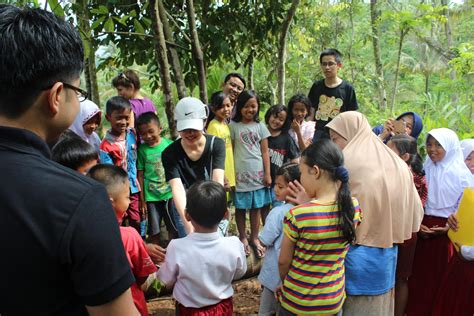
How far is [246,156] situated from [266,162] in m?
0.24

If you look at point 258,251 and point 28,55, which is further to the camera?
point 258,251

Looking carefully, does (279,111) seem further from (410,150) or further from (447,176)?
(447,176)

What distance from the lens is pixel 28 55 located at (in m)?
0.92

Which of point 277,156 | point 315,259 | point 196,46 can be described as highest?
point 196,46

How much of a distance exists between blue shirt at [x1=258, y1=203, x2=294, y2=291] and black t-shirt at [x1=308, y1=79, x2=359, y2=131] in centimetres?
241

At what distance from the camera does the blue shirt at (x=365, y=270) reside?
245cm

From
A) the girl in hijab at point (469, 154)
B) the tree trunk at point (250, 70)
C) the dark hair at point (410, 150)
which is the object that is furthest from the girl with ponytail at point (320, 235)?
the tree trunk at point (250, 70)

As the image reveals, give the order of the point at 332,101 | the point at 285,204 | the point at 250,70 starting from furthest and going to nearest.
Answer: the point at 250,70 < the point at 332,101 < the point at 285,204

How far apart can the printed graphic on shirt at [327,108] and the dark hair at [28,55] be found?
4223 mm

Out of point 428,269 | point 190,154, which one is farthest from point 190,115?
point 428,269

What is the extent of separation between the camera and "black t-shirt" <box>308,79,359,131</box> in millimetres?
4895

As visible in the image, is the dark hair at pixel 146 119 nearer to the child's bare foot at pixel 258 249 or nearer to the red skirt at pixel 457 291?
the child's bare foot at pixel 258 249

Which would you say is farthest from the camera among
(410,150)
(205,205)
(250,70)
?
(250,70)

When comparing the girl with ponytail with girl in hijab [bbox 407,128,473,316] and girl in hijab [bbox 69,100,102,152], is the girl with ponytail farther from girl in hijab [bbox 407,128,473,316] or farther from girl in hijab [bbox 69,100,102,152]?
girl in hijab [bbox 69,100,102,152]
